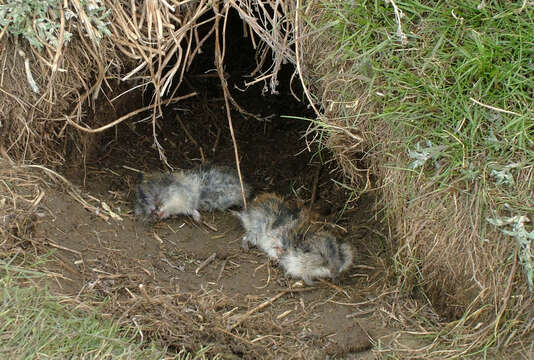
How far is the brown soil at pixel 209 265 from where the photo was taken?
3.65 metres

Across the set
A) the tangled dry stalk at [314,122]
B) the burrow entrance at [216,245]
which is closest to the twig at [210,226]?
the burrow entrance at [216,245]

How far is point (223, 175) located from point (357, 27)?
1988 millimetres

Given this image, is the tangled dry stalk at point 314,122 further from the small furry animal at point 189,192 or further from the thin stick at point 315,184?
the thin stick at point 315,184

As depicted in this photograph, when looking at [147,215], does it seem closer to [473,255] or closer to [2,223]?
[2,223]

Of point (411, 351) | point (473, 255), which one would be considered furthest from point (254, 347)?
point (473, 255)

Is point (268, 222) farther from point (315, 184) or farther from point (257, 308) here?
point (257, 308)

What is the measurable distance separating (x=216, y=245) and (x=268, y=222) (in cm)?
45

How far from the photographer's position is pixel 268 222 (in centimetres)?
469

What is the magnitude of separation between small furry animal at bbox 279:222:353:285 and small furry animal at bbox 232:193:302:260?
0.27 feet

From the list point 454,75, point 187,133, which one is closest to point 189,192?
point 187,133

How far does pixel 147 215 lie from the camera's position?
4691 millimetres

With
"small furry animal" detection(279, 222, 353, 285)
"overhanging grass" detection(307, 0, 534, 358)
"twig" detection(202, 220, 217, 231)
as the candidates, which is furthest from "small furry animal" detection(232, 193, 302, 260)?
"overhanging grass" detection(307, 0, 534, 358)

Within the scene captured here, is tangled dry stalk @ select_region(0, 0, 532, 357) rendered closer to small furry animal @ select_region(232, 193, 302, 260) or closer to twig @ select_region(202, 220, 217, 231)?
small furry animal @ select_region(232, 193, 302, 260)

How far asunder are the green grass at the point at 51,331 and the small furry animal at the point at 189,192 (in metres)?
1.37
